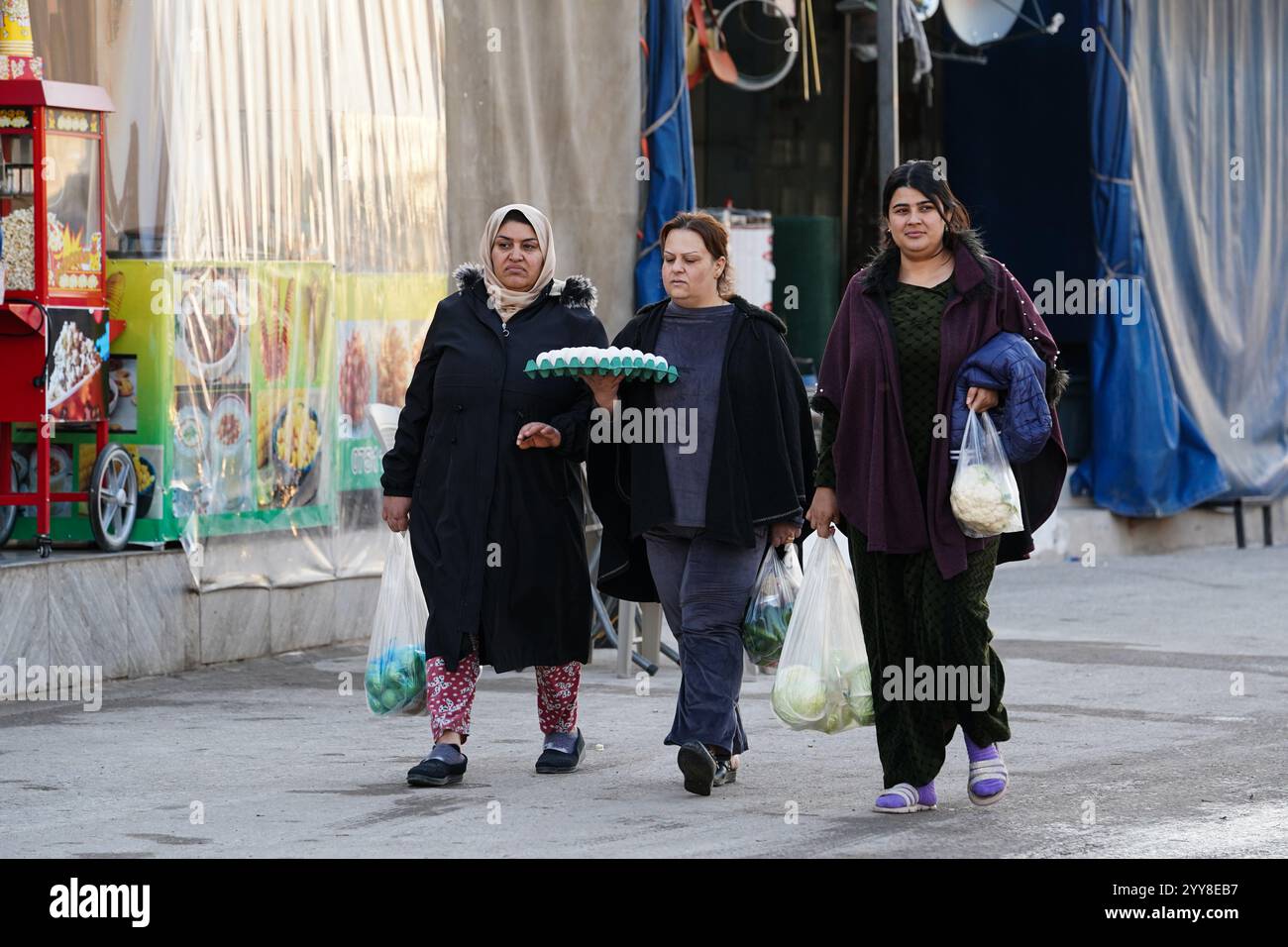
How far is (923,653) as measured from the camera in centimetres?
638

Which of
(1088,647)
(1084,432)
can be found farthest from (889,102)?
(1084,432)

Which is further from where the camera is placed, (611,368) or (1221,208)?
(1221,208)

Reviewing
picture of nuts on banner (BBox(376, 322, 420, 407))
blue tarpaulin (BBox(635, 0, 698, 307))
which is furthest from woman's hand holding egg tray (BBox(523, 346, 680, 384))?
blue tarpaulin (BBox(635, 0, 698, 307))

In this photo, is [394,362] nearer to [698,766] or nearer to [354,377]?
[354,377]

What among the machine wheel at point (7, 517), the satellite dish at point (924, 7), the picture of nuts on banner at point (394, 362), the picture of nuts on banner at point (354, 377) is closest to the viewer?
the machine wheel at point (7, 517)

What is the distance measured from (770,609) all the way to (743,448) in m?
0.51

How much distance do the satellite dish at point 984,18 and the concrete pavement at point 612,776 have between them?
6401mm

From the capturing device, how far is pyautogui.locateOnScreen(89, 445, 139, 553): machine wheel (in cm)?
914

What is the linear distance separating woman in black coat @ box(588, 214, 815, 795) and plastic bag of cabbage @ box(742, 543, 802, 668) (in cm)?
3

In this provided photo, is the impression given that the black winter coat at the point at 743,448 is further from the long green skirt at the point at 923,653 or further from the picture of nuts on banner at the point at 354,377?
the picture of nuts on banner at the point at 354,377

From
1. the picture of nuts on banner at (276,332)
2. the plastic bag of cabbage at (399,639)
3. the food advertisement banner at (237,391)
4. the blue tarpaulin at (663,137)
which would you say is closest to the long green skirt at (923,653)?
the plastic bag of cabbage at (399,639)

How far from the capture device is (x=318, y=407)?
10484 millimetres

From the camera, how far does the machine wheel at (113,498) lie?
360 inches

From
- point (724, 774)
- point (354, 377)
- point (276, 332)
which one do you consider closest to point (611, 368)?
point (724, 774)
